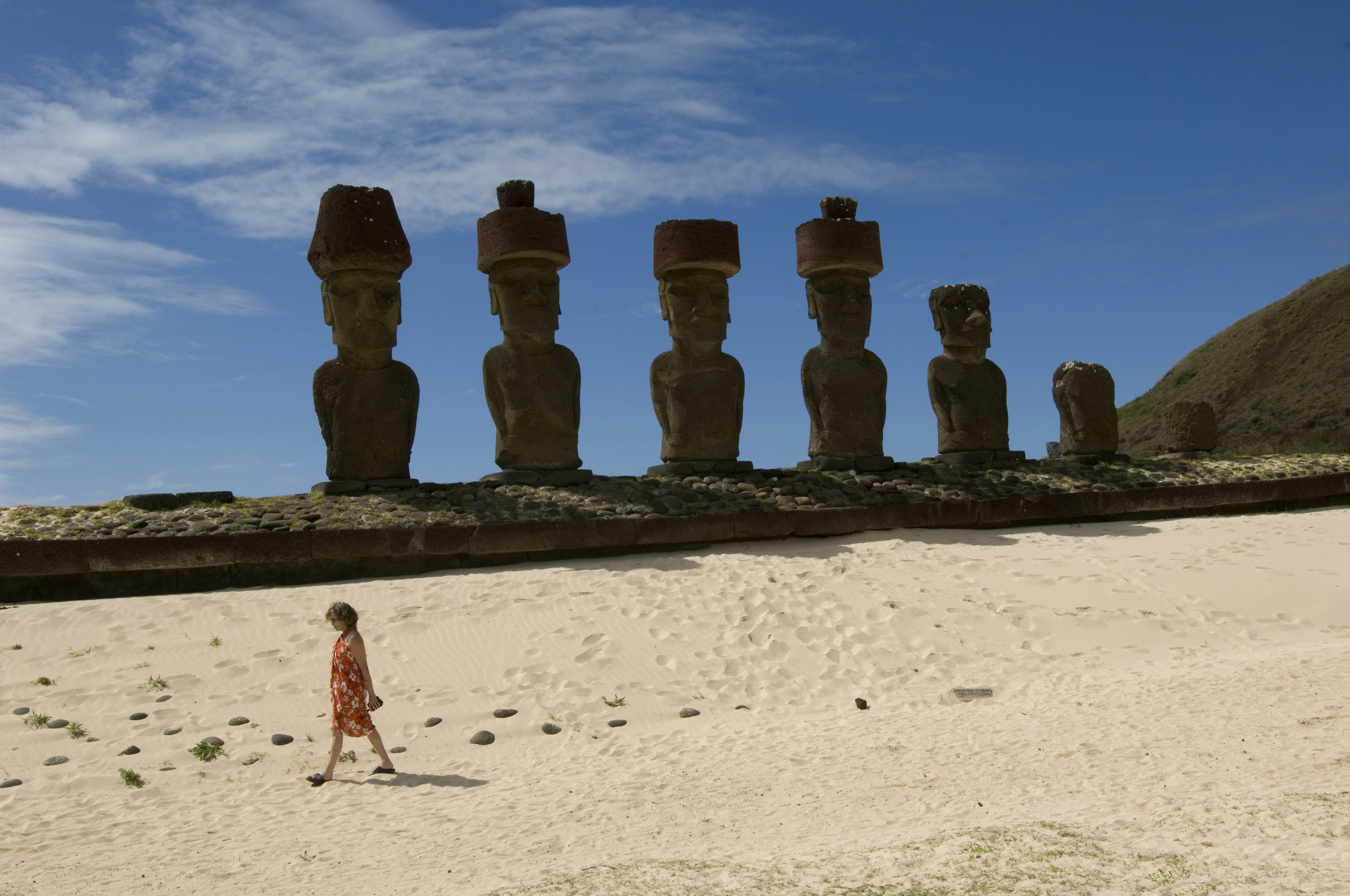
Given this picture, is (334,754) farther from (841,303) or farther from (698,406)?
(841,303)

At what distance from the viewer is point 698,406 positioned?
12.1 meters

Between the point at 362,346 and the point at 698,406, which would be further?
the point at 698,406

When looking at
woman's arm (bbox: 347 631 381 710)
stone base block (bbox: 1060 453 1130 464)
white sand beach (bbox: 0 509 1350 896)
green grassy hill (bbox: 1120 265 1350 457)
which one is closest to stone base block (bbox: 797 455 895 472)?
white sand beach (bbox: 0 509 1350 896)

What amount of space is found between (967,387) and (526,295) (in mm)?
5270

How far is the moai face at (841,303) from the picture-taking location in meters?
13.0

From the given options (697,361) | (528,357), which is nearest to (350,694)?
(528,357)

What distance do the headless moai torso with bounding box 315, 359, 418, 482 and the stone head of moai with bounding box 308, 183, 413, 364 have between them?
0.22m

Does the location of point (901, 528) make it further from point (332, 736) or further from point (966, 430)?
point (332, 736)

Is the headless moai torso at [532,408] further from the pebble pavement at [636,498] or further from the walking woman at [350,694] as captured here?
the walking woman at [350,694]

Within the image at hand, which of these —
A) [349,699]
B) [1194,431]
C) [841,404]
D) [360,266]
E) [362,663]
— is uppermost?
[360,266]

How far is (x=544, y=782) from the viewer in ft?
19.3

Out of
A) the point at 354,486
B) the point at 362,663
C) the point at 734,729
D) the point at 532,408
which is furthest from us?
the point at 532,408

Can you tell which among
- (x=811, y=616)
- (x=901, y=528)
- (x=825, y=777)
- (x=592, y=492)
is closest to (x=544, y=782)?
(x=825, y=777)

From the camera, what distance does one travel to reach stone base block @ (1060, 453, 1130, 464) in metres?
14.0
